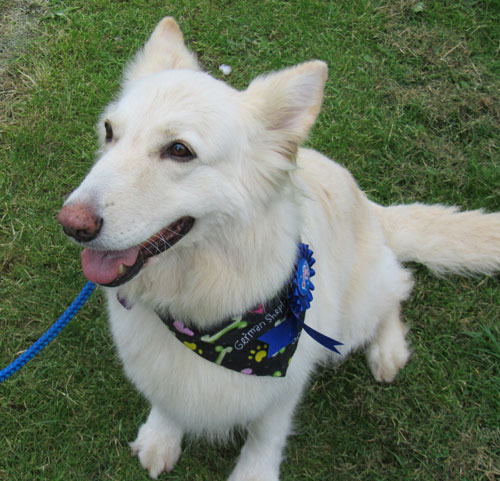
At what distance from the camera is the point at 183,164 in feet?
5.35

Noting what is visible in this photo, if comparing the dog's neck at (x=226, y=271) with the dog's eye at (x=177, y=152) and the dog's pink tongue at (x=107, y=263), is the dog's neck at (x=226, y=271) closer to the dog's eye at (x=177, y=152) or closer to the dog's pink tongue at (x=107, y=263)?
the dog's pink tongue at (x=107, y=263)

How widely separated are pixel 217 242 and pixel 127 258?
32 cm

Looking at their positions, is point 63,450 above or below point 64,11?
below

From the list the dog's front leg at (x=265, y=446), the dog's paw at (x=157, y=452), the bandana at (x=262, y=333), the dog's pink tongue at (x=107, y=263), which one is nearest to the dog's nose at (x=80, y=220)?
the dog's pink tongue at (x=107, y=263)

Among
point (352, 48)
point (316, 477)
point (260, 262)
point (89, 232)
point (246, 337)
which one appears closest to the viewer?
point (89, 232)

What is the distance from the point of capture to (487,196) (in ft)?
11.5

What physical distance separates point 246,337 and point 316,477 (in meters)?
1.24

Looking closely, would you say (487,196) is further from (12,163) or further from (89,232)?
(12,163)

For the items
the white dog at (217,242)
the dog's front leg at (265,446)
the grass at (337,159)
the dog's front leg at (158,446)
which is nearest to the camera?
the white dog at (217,242)

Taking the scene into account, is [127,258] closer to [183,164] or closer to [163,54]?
[183,164]

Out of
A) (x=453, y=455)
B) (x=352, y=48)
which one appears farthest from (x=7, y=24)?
(x=453, y=455)

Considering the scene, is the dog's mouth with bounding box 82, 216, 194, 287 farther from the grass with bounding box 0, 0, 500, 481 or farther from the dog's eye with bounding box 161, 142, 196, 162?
the grass with bounding box 0, 0, 500, 481

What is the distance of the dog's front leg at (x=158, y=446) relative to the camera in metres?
2.63

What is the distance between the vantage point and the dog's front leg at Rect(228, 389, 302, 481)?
2395mm
